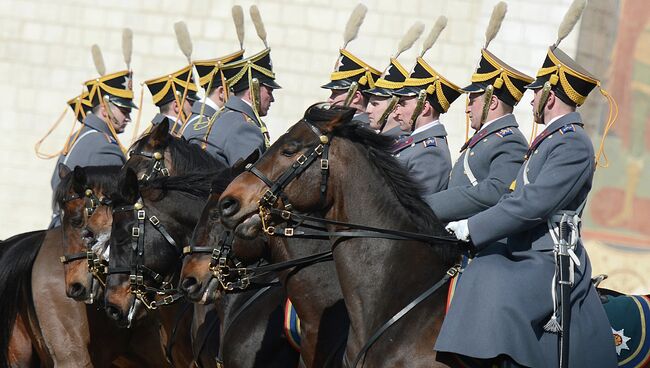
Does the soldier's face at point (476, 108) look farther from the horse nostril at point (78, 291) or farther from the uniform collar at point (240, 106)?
the horse nostril at point (78, 291)

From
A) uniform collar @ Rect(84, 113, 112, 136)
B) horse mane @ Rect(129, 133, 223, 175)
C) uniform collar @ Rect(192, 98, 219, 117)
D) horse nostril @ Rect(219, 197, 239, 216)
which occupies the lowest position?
uniform collar @ Rect(84, 113, 112, 136)

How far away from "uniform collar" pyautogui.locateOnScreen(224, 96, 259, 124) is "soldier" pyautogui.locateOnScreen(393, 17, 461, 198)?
1063mm

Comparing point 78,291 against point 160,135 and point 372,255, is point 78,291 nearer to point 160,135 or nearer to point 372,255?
point 160,135

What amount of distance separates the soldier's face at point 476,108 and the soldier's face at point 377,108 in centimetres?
147

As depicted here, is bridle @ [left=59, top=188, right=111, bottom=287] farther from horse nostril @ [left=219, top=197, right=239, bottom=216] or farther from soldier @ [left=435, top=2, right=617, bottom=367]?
soldier @ [left=435, top=2, right=617, bottom=367]

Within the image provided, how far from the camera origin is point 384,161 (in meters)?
5.45

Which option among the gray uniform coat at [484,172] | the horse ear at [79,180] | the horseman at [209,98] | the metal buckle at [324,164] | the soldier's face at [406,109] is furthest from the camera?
the horseman at [209,98]

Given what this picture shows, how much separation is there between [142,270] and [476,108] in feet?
6.50

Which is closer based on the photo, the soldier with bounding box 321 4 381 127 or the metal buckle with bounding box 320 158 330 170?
the metal buckle with bounding box 320 158 330 170

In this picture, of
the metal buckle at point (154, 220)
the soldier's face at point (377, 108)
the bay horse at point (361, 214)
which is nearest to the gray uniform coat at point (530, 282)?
the bay horse at point (361, 214)

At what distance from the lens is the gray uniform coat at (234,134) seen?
7.83 metres

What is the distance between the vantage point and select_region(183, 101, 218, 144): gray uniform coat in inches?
321

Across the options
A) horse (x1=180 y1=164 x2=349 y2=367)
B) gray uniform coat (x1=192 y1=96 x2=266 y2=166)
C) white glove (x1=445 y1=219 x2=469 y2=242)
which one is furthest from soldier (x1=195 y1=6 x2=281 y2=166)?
white glove (x1=445 y1=219 x2=469 y2=242)

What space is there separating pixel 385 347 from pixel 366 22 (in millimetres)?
10009
